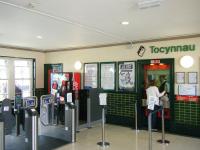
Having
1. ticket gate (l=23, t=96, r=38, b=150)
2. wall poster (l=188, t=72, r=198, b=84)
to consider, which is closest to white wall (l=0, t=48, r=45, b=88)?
ticket gate (l=23, t=96, r=38, b=150)

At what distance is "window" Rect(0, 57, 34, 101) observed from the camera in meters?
7.22

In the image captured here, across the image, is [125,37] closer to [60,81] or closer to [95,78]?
[95,78]

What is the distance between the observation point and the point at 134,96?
249 inches

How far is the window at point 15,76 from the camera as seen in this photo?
7219 mm

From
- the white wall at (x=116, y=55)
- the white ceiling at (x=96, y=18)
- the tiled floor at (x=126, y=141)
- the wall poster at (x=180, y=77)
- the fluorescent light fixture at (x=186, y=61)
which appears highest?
the white ceiling at (x=96, y=18)

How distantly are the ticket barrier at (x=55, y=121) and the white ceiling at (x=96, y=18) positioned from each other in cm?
185

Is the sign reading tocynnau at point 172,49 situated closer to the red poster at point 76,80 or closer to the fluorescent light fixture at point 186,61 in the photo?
the fluorescent light fixture at point 186,61

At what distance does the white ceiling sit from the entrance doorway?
2.99 feet

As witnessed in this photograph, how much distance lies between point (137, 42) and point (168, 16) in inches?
101

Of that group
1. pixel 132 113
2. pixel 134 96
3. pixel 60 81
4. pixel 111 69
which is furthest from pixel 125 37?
pixel 60 81

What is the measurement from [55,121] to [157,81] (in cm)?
319

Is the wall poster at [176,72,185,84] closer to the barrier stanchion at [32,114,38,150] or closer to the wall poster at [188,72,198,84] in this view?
the wall poster at [188,72,198,84]

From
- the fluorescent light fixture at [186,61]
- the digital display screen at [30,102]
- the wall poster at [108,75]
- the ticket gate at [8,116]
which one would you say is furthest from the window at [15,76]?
the fluorescent light fixture at [186,61]

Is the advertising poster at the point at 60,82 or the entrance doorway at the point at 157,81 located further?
the advertising poster at the point at 60,82
